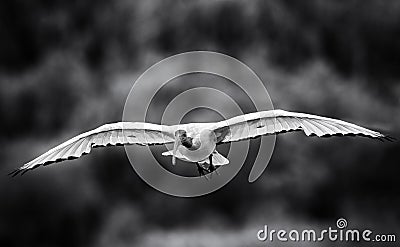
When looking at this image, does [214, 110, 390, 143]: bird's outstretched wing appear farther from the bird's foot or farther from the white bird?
the bird's foot

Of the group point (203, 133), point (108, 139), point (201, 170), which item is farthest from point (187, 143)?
point (108, 139)

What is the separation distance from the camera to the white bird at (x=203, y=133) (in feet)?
80.8

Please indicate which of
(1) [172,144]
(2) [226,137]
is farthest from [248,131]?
(1) [172,144]

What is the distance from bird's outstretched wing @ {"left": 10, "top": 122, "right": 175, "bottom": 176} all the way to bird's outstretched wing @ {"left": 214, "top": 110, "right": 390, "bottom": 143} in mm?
1779

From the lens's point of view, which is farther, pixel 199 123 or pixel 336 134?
A: pixel 199 123

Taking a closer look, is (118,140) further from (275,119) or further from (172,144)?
(275,119)

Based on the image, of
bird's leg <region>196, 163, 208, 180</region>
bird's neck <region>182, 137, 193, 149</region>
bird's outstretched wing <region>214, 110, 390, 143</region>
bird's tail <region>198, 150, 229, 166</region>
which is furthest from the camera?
bird's tail <region>198, 150, 229, 166</region>

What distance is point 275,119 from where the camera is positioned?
25188 millimetres

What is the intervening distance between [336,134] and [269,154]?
3084mm

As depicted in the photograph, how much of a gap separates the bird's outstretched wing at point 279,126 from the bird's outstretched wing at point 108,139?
1779mm

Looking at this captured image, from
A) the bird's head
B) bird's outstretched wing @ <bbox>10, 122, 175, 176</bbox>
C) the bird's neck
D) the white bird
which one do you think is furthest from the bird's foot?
bird's outstretched wing @ <bbox>10, 122, 175, 176</bbox>

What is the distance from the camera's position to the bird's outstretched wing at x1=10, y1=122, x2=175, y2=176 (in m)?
25.6

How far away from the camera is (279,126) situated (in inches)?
993

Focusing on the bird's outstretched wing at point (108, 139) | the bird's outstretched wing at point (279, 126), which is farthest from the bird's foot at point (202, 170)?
the bird's outstretched wing at point (108, 139)
